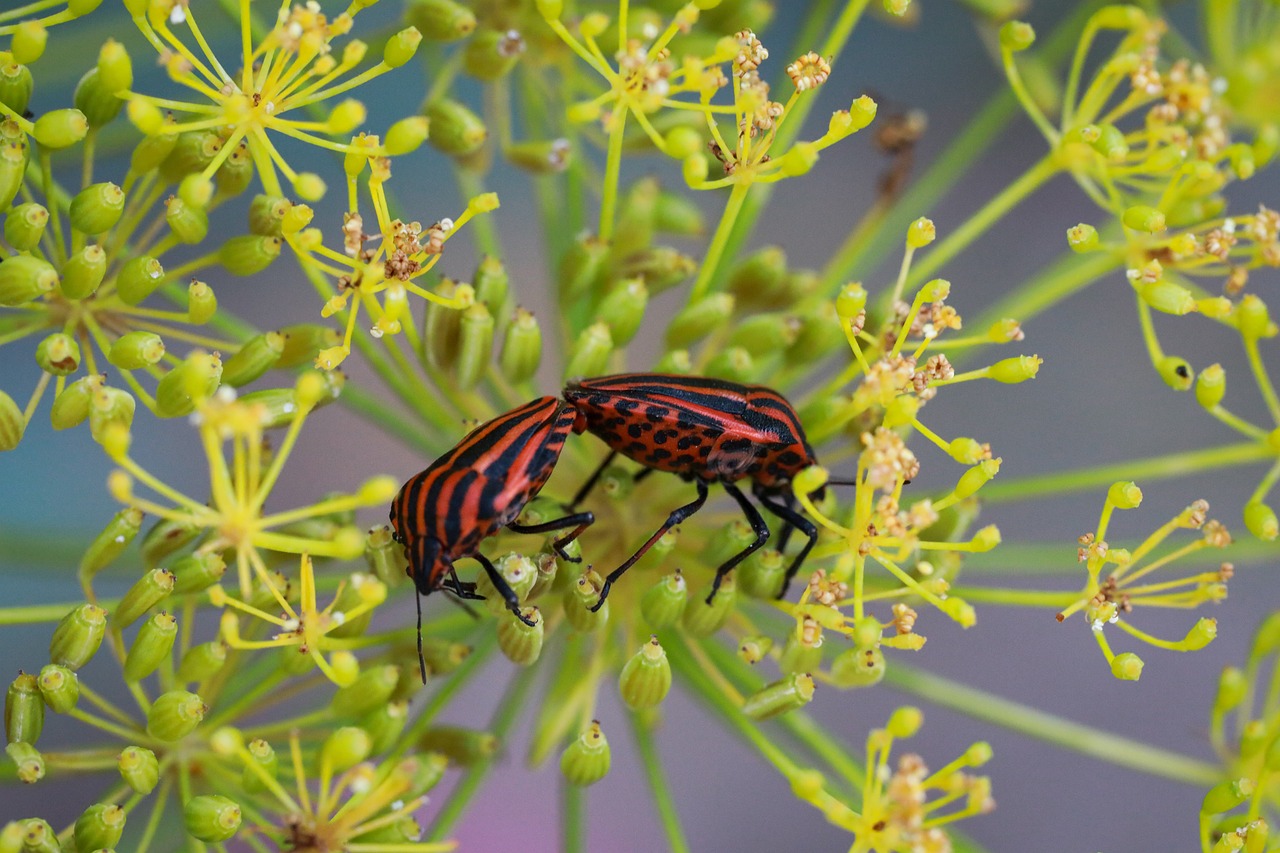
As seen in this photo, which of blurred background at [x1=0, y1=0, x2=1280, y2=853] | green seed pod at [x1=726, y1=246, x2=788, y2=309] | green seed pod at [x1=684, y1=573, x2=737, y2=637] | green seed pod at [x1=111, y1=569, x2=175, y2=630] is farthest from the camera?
blurred background at [x1=0, y1=0, x2=1280, y2=853]

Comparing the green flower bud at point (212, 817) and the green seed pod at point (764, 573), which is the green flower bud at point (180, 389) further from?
the green seed pod at point (764, 573)

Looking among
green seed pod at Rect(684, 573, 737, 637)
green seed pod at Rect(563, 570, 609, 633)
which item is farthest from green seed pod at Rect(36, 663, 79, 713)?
green seed pod at Rect(684, 573, 737, 637)

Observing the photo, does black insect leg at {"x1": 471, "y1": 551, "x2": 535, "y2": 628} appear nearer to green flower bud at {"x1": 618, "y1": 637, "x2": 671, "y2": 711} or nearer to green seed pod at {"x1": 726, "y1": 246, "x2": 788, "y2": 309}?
green flower bud at {"x1": 618, "y1": 637, "x2": 671, "y2": 711}

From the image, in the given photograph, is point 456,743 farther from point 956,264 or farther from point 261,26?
point 956,264

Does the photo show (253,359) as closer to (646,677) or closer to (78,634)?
(78,634)

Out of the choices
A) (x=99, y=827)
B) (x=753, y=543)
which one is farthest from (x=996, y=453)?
(x=99, y=827)

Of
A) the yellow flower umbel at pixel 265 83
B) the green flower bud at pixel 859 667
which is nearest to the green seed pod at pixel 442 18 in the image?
the yellow flower umbel at pixel 265 83
